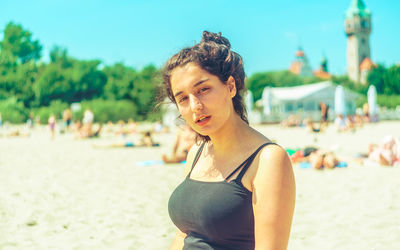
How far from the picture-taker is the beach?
13.1 ft

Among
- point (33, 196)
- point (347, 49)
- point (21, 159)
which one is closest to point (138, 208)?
point (33, 196)

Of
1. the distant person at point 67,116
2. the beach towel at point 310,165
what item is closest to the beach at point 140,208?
the beach towel at point 310,165

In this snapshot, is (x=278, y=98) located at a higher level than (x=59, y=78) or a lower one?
lower

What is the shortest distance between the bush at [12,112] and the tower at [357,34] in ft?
277

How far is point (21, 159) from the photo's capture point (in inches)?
460

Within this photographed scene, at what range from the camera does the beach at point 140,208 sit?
13.1 feet

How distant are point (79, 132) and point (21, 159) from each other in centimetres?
880

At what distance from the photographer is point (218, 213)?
4.80 ft

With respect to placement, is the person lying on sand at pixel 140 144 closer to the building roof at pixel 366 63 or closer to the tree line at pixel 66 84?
the tree line at pixel 66 84

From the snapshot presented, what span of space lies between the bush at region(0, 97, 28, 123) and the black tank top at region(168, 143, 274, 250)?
4135 cm

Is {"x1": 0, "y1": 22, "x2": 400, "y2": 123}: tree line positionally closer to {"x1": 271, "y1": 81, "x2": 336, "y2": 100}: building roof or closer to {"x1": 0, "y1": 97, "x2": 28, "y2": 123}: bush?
{"x1": 0, "y1": 97, "x2": 28, "y2": 123}: bush

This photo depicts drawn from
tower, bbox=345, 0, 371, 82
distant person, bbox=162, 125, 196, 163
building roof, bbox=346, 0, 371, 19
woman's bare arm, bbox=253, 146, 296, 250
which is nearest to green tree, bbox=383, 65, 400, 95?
tower, bbox=345, 0, 371, 82

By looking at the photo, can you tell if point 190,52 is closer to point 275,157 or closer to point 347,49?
point 275,157

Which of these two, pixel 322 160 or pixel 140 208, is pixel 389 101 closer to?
pixel 322 160
